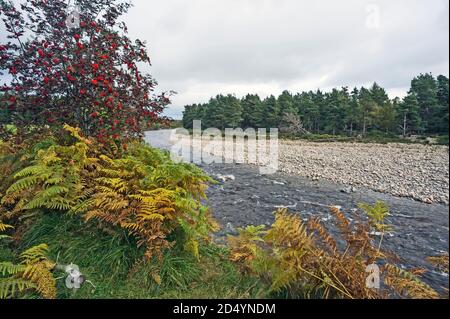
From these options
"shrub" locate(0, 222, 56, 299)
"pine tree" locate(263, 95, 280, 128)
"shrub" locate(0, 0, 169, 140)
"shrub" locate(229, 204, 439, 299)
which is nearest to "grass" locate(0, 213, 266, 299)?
"shrub" locate(0, 222, 56, 299)

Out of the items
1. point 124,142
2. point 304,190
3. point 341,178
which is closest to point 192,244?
point 124,142

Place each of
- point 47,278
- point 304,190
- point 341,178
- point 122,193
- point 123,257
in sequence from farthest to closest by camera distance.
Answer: point 341,178, point 304,190, point 122,193, point 123,257, point 47,278

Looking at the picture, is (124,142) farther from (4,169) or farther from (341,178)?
(341,178)

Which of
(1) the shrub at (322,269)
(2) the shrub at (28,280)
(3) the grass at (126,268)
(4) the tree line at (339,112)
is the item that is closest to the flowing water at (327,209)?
(1) the shrub at (322,269)

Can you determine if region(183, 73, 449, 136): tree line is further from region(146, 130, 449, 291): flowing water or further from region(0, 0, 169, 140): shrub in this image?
region(0, 0, 169, 140): shrub

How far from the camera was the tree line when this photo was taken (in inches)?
1437

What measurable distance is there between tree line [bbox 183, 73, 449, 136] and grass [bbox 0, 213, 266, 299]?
35.7 m

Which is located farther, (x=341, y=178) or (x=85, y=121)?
(x=341, y=178)

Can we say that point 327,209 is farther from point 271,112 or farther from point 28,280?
point 271,112

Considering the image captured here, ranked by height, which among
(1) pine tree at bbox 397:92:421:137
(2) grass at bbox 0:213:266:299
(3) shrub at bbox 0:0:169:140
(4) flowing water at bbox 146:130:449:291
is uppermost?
(1) pine tree at bbox 397:92:421:137

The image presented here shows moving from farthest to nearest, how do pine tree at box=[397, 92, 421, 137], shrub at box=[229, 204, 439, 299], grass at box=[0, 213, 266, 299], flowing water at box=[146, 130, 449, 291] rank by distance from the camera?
pine tree at box=[397, 92, 421, 137] → flowing water at box=[146, 130, 449, 291] → grass at box=[0, 213, 266, 299] → shrub at box=[229, 204, 439, 299]

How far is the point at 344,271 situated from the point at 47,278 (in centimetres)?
278

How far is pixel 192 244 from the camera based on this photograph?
2.86 meters
